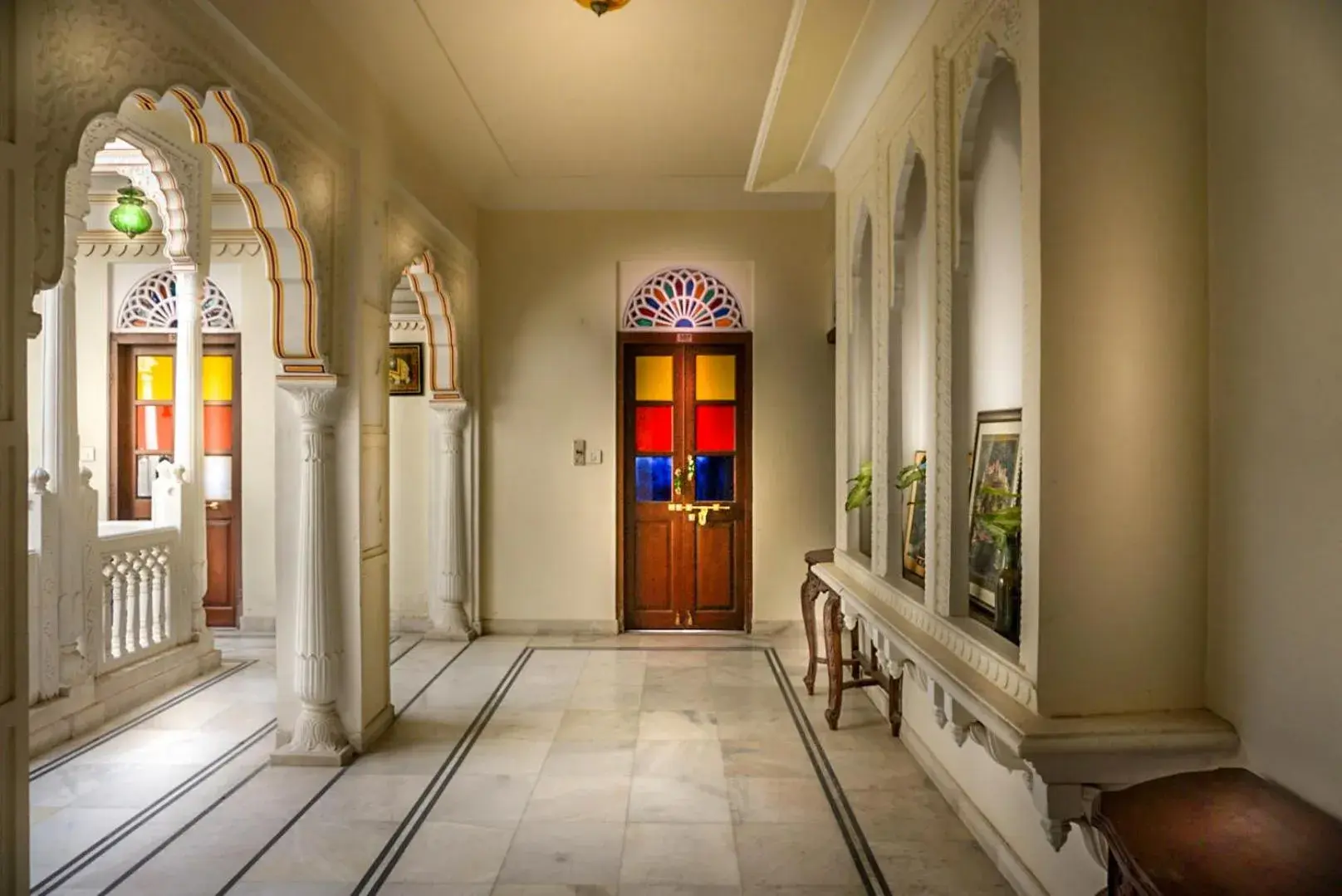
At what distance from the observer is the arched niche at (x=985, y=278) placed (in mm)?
2764

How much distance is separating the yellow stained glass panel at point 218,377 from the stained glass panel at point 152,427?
366mm

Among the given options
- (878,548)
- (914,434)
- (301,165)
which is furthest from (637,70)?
(878,548)

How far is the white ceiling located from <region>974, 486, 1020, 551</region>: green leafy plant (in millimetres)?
2272

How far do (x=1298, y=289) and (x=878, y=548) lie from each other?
2193mm

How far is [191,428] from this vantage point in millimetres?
5496

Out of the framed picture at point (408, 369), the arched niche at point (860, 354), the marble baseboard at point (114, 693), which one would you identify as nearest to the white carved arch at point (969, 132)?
the arched niche at point (860, 354)

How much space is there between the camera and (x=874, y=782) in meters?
3.70

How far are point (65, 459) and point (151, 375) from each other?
2.73m

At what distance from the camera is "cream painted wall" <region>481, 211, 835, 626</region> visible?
6629 mm

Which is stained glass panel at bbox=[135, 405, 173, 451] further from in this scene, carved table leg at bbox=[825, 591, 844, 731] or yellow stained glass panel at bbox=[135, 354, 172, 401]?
carved table leg at bbox=[825, 591, 844, 731]

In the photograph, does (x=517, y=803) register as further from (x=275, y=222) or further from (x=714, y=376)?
(x=714, y=376)

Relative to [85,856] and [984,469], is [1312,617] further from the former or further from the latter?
[85,856]

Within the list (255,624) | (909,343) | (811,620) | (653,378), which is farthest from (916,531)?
(255,624)

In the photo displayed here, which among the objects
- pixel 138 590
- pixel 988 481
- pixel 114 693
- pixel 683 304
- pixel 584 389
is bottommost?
pixel 114 693
